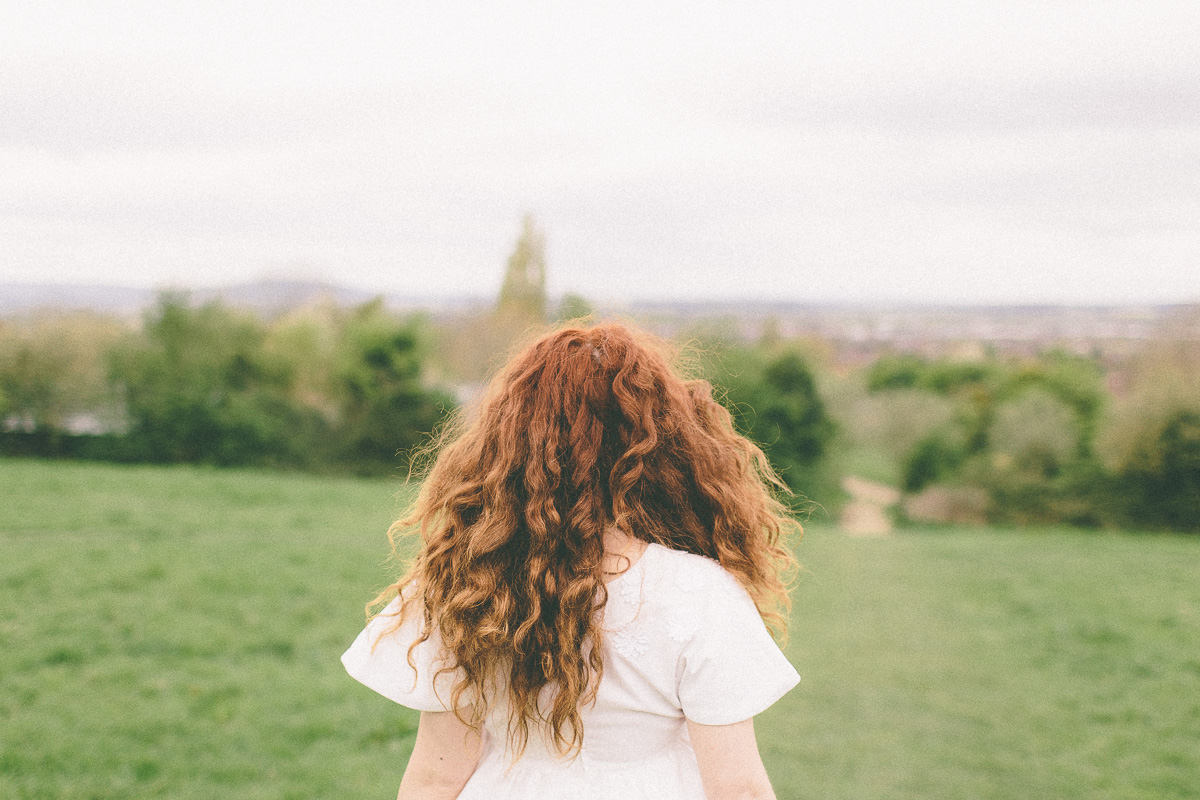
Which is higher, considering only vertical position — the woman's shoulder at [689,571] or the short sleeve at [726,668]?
the woman's shoulder at [689,571]

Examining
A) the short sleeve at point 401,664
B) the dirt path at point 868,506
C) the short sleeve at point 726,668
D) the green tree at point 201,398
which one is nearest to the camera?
the short sleeve at point 726,668

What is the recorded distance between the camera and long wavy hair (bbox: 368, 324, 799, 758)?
4.85 ft

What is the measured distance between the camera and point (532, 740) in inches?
63.8

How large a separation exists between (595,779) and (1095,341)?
53.2 meters

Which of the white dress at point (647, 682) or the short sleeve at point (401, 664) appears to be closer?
the white dress at point (647, 682)

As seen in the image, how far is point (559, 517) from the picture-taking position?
1.49 metres

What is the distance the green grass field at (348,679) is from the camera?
423 centimetres

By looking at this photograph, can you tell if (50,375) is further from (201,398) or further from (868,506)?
(868,506)

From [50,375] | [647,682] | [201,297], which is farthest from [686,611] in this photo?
[201,297]

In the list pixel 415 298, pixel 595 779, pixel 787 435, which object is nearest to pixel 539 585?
pixel 595 779

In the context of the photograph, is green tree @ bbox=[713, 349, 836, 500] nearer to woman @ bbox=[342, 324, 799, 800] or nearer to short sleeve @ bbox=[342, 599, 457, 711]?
woman @ bbox=[342, 324, 799, 800]

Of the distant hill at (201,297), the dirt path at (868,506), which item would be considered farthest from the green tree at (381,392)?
the dirt path at (868,506)

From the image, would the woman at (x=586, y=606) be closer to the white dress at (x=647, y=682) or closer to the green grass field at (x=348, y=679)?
the white dress at (x=647, y=682)

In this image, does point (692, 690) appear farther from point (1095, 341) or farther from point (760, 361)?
point (1095, 341)
